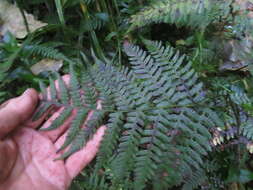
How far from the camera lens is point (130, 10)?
7.46 feet

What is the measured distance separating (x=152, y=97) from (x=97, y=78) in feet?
1.19

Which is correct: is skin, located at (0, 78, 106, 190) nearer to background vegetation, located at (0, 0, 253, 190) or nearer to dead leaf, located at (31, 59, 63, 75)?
Result: background vegetation, located at (0, 0, 253, 190)

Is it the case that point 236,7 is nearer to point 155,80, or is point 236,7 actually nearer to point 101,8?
point 155,80

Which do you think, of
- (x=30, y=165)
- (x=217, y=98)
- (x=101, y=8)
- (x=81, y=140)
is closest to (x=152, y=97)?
(x=217, y=98)

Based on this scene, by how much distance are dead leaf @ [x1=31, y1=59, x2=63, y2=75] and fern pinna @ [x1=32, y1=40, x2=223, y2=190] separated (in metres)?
0.89

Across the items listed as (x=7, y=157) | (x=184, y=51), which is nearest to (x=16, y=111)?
(x=7, y=157)

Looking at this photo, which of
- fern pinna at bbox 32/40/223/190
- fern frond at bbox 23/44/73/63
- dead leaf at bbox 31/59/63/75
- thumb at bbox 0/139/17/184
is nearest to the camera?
fern pinna at bbox 32/40/223/190

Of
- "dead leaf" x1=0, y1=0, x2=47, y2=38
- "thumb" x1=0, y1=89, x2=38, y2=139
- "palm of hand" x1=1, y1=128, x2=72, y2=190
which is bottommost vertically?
"palm of hand" x1=1, y1=128, x2=72, y2=190

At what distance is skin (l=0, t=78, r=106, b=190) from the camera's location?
4.91 ft

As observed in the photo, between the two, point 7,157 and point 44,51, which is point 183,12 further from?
point 7,157

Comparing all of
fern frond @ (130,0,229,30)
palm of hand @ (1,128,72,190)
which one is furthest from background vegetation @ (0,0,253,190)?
palm of hand @ (1,128,72,190)

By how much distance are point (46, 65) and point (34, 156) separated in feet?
3.27

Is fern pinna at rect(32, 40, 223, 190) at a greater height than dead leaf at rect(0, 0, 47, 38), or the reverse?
dead leaf at rect(0, 0, 47, 38)

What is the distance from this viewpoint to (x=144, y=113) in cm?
139
